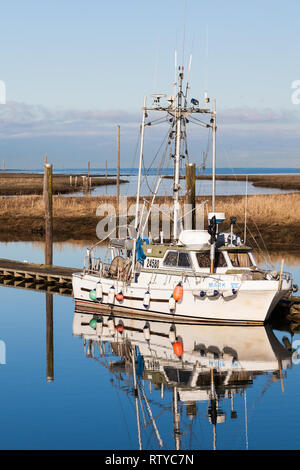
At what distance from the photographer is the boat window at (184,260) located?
26.4 meters

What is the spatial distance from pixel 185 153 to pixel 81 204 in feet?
106

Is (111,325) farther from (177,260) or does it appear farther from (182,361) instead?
(182,361)

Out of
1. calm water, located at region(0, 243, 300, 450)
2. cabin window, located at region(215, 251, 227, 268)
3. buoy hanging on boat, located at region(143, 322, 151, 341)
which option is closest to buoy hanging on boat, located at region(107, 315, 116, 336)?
calm water, located at region(0, 243, 300, 450)

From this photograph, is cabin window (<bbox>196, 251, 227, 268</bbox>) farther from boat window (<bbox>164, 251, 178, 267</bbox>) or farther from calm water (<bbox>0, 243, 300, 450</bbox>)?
calm water (<bbox>0, 243, 300, 450</bbox>)

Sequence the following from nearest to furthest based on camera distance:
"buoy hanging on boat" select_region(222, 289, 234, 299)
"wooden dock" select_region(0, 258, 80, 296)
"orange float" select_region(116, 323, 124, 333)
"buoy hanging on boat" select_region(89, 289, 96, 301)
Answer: "buoy hanging on boat" select_region(222, 289, 234, 299)
"orange float" select_region(116, 323, 124, 333)
"buoy hanging on boat" select_region(89, 289, 96, 301)
"wooden dock" select_region(0, 258, 80, 296)

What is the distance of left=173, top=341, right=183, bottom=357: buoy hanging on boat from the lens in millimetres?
23031

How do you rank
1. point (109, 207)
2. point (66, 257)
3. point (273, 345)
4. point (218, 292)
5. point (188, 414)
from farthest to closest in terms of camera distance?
point (109, 207)
point (66, 257)
point (218, 292)
point (273, 345)
point (188, 414)

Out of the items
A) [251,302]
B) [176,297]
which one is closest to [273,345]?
[251,302]

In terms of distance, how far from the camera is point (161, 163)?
28.6 metres

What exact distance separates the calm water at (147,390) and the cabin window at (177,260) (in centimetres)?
220

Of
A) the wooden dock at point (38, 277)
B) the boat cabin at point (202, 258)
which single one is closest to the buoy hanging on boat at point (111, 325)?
the boat cabin at point (202, 258)

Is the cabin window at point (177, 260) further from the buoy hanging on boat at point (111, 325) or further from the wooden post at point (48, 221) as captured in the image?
the wooden post at point (48, 221)

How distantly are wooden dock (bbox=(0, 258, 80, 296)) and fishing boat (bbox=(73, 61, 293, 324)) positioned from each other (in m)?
4.88

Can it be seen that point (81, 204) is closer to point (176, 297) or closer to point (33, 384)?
point (176, 297)
